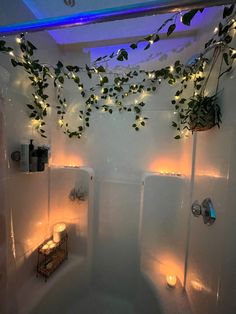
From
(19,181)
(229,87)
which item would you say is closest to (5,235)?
(19,181)

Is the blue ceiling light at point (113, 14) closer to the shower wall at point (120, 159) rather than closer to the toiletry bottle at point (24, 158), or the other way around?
the toiletry bottle at point (24, 158)

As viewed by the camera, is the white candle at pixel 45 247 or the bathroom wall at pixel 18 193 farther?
the white candle at pixel 45 247

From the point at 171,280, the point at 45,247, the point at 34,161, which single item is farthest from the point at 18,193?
the point at 171,280

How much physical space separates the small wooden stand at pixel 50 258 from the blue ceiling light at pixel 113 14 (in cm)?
149

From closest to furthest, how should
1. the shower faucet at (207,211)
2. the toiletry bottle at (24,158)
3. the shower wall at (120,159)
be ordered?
1. the shower faucet at (207,211)
2. the toiletry bottle at (24,158)
3. the shower wall at (120,159)

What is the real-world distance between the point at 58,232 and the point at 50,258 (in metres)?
0.21

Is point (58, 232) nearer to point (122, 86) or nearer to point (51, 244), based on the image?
point (51, 244)

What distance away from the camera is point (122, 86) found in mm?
1389

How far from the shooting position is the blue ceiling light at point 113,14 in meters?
0.46

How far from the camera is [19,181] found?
1089 mm

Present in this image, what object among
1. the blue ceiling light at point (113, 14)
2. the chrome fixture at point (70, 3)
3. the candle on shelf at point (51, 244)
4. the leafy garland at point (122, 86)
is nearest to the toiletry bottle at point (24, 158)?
the leafy garland at point (122, 86)

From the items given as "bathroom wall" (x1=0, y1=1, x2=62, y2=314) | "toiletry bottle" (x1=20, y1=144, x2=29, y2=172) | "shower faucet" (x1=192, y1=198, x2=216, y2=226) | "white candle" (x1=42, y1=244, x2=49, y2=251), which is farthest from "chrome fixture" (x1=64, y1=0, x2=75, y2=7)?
"white candle" (x1=42, y1=244, x2=49, y2=251)

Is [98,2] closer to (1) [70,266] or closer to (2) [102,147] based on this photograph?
(2) [102,147]

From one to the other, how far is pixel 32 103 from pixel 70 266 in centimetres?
145
